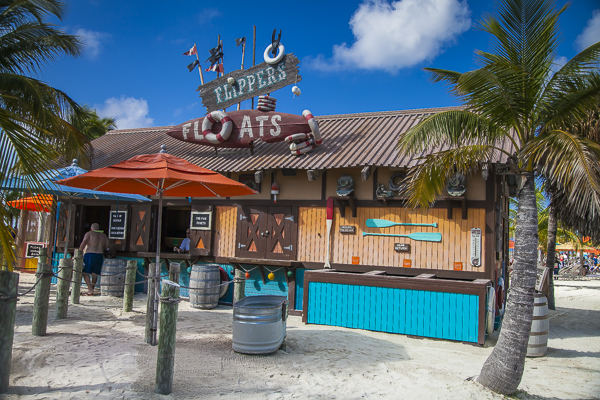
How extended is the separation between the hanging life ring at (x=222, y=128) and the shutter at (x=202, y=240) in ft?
5.84

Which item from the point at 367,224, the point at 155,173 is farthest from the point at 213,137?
the point at 155,173

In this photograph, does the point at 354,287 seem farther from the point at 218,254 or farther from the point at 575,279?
the point at 575,279

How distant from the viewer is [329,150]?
10.5 meters

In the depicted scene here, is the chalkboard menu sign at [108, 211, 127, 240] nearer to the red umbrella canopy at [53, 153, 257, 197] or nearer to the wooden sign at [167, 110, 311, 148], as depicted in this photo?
the wooden sign at [167, 110, 311, 148]

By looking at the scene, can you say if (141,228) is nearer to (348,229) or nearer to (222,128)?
(222,128)

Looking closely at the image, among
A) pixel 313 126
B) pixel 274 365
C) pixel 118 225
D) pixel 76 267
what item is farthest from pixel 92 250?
pixel 274 365

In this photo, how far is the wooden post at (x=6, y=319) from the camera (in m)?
4.25

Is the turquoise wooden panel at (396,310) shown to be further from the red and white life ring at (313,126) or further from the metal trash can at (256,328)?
the red and white life ring at (313,126)

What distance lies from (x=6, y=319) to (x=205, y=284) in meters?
5.50

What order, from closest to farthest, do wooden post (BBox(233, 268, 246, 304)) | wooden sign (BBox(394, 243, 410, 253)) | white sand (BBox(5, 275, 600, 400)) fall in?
1. white sand (BBox(5, 275, 600, 400))
2. wooden post (BBox(233, 268, 246, 304))
3. wooden sign (BBox(394, 243, 410, 253))

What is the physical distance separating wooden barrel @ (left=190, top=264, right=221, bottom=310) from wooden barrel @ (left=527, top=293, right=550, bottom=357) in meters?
6.18

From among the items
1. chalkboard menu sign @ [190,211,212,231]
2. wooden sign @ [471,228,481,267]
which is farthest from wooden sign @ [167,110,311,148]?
wooden sign @ [471,228,481,267]

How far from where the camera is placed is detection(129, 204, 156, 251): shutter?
39.2 ft

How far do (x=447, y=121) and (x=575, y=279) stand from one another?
26805 mm
